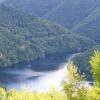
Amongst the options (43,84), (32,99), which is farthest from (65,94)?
(43,84)

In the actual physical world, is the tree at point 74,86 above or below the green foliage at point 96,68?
below

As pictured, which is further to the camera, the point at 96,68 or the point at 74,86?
the point at 96,68

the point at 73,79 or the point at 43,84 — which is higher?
the point at 43,84

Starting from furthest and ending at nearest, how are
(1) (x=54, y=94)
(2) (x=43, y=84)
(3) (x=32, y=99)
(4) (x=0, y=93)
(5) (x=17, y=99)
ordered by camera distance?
(2) (x=43, y=84), (4) (x=0, y=93), (5) (x=17, y=99), (3) (x=32, y=99), (1) (x=54, y=94)

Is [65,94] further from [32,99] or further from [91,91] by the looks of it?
[32,99]

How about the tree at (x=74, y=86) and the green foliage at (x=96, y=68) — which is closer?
the tree at (x=74, y=86)

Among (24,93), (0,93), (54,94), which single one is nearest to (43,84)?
(0,93)

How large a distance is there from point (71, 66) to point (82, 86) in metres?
2.43

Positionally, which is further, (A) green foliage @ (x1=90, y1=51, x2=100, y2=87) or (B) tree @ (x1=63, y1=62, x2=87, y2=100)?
(A) green foliage @ (x1=90, y1=51, x2=100, y2=87)

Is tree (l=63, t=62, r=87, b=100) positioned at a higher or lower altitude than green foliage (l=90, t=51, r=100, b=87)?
lower

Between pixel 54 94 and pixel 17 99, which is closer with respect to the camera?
pixel 54 94

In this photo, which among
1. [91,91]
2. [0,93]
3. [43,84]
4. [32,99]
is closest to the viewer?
[91,91]

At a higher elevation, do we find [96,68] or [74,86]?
[96,68]

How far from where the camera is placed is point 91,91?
44.6 meters
